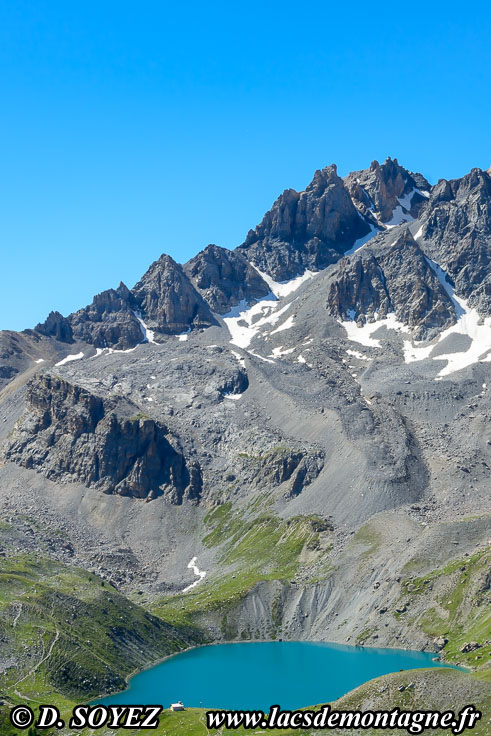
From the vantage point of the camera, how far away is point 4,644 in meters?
142

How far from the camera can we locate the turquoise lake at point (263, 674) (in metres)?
134

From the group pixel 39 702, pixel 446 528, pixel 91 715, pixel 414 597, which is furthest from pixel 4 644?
pixel 446 528

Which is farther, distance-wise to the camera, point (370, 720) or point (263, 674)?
point (263, 674)

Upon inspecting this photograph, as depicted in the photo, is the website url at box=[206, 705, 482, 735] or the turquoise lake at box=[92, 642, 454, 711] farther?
the turquoise lake at box=[92, 642, 454, 711]

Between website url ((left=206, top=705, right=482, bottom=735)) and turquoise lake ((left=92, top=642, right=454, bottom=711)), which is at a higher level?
website url ((left=206, top=705, right=482, bottom=735))

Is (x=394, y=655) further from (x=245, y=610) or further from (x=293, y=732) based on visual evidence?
(x=293, y=732)

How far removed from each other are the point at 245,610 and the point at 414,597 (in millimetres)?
41331

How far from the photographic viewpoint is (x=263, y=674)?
15300 centimetres

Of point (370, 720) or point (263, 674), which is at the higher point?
point (370, 720)

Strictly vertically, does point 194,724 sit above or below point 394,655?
above

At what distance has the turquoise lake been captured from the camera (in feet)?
439

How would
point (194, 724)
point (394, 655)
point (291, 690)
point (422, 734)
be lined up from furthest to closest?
point (394, 655), point (291, 690), point (194, 724), point (422, 734)

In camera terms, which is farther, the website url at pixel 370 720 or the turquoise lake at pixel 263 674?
the turquoise lake at pixel 263 674

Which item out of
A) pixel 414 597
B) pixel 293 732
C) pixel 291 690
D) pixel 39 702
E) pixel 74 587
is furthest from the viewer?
pixel 74 587
